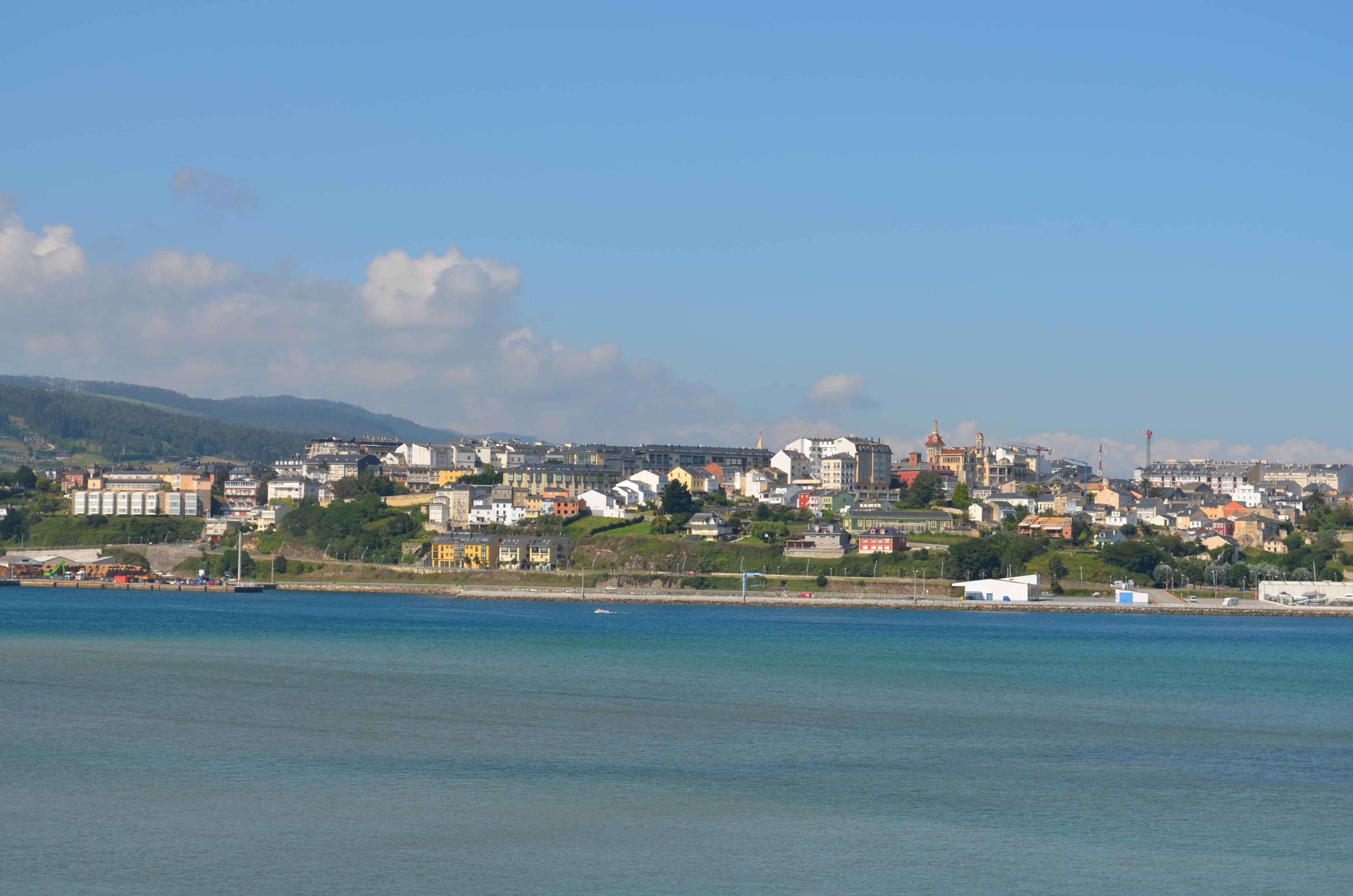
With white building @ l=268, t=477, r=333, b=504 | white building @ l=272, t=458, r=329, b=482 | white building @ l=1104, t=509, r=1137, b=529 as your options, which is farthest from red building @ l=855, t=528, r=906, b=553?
white building @ l=272, t=458, r=329, b=482

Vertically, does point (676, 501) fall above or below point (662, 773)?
above

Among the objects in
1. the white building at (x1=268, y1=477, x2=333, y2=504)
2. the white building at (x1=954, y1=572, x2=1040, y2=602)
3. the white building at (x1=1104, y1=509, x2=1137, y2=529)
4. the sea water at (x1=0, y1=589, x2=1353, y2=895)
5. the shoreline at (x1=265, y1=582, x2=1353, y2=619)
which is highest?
the white building at (x1=268, y1=477, x2=333, y2=504)

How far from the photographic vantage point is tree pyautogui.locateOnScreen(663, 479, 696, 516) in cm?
8600

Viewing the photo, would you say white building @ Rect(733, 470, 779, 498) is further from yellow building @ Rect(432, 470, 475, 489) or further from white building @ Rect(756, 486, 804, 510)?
yellow building @ Rect(432, 470, 475, 489)

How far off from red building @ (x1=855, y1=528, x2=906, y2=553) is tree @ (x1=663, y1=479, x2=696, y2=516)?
1171cm

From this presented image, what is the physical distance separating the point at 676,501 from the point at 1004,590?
2300 centimetres

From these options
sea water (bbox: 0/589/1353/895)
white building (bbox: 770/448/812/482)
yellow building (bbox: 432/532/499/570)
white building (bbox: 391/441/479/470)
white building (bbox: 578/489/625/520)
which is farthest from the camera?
white building (bbox: 391/441/479/470)

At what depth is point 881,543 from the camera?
254 feet

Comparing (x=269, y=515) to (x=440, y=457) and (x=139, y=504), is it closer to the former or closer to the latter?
(x=139, y=504)

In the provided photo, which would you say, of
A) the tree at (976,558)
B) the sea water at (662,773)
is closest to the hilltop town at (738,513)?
the tree at (976,558)

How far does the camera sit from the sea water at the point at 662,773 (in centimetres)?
1516

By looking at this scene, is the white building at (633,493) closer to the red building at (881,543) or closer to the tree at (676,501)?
the tree at (676,501)

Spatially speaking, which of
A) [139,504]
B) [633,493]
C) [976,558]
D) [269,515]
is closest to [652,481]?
[633,493]

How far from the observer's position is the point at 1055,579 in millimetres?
72688
